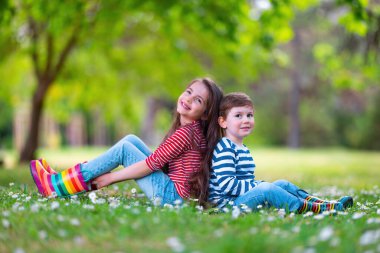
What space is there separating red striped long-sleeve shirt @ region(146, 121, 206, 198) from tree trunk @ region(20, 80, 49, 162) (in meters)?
10.8

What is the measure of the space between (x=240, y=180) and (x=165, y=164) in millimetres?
818

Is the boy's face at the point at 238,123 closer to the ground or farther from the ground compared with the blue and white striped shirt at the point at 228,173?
farther from the ground

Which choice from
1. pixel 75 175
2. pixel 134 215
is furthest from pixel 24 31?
pixel 134 215

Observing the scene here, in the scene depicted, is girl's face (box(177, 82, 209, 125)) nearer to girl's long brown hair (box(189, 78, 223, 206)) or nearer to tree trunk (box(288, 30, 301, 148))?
girl's long brown hair (box(189, 78, 223, 206))

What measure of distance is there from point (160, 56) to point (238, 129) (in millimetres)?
12094

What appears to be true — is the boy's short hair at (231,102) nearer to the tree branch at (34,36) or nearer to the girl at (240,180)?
the girl at (240,180)

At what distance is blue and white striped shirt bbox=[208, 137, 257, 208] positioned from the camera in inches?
198

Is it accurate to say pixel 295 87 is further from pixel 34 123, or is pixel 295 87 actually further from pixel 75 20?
pixel 75 20

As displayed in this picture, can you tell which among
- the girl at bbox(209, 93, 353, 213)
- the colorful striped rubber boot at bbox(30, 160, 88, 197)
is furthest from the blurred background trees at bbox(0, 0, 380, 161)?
the girl at bbox(209, 93, 353, 213)

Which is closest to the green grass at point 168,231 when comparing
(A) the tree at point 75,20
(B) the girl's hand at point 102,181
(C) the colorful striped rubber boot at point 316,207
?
(C) the colorful striped rubber boot at point 316,207

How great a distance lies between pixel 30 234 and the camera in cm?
344

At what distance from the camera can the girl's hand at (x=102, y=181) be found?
528cm

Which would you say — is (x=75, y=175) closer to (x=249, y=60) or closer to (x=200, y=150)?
(x=200, y=150)

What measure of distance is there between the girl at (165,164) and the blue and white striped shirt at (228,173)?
172 millimetres
